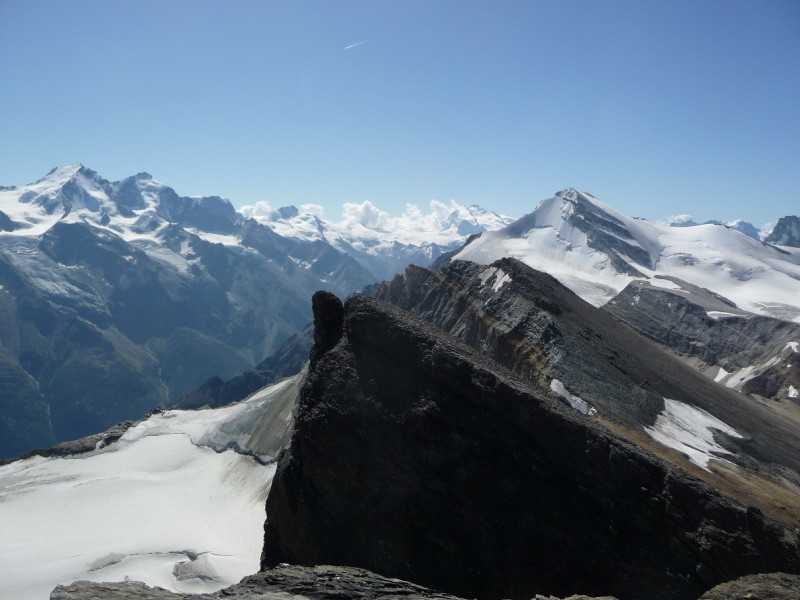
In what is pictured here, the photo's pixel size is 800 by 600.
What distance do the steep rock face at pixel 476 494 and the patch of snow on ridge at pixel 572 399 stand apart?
19.2 meters

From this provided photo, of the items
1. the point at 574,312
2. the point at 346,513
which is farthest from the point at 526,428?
the point at 574,312

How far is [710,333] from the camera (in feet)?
472

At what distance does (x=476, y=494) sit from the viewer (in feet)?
76.7

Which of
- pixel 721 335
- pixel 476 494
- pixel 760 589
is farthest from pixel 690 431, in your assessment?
pixel 721 335

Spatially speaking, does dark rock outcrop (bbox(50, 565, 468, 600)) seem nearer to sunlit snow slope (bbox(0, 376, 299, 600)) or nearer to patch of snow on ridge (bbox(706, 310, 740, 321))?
sunlit snow slope (bbox(0, 376, 299, 600))

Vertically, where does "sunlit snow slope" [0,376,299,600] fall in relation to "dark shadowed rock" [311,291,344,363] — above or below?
below

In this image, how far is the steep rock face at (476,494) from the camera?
20.8 m

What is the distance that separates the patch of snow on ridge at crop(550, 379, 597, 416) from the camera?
45.6 metres

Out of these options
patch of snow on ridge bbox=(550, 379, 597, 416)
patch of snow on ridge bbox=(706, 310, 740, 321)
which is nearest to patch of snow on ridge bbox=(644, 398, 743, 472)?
patch of snow on ridge bbox=(550, 379, 597, 416)

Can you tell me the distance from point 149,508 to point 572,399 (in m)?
46.1

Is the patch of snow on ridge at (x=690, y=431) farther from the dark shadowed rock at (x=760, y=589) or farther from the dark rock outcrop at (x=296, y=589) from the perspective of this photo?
the dark rock outcrop at (x=296, y=589)

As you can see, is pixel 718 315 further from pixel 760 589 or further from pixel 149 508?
pixel 760 589

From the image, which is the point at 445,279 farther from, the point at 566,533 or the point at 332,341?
the point at 566,533

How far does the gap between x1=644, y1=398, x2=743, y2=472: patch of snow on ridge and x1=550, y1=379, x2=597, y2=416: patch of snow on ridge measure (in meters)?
4.59
